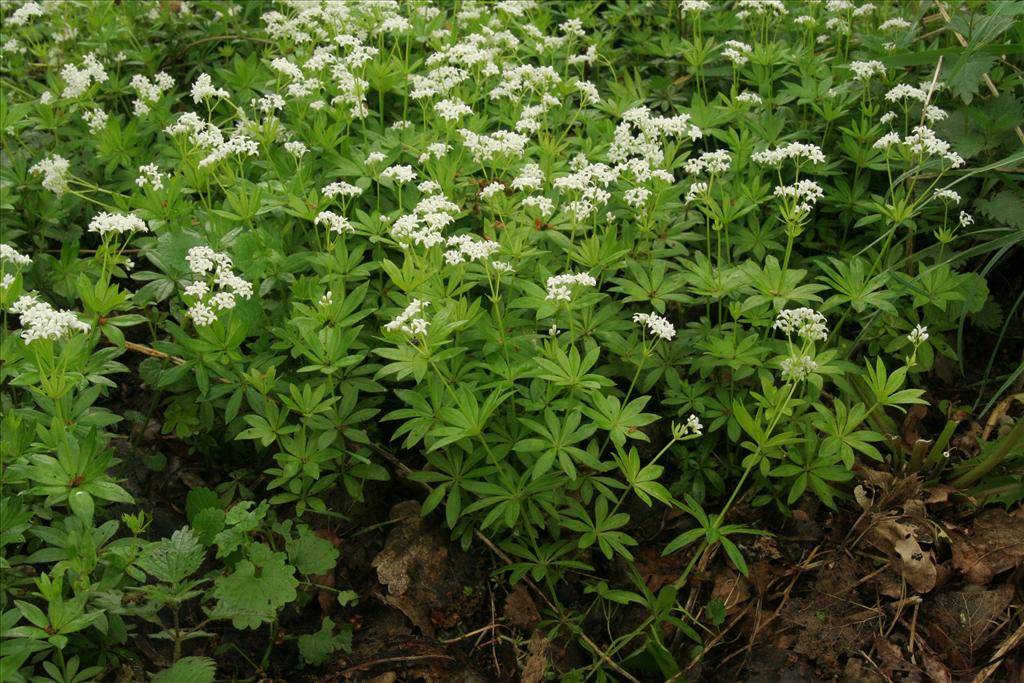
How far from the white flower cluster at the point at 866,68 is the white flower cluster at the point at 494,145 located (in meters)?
1.79

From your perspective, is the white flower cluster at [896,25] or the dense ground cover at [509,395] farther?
the white flower cluster at [896,25]

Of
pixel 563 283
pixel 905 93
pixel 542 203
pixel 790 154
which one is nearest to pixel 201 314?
pixel 563 283

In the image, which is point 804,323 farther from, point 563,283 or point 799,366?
point 563,283

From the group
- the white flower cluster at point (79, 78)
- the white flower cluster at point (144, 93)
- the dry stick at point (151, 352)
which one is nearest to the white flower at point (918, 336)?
the dry stick at point (151, 352)

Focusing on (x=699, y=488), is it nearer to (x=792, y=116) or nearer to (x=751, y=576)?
(x=751, y=576)

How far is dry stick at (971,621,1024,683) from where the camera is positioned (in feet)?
10.8

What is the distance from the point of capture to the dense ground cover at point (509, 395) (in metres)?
3.36

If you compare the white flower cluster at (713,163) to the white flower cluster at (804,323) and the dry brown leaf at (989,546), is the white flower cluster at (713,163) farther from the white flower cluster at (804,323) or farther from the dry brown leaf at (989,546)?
the dry brown leaf at (989,546)

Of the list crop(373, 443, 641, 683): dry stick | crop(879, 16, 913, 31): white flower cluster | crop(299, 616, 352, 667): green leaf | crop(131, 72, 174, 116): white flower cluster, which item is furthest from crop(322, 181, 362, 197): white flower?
crop(879, 16, 913, 31): white flower cluster

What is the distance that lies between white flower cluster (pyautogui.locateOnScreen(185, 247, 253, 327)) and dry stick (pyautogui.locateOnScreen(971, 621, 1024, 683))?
3.07 meters

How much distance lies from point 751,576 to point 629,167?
191 cm

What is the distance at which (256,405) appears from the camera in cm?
365

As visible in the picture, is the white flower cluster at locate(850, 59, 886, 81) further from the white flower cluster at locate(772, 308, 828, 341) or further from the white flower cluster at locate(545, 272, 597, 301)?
the white flower cluster at locate(545, 272, 597, 301)

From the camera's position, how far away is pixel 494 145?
399 centimetres
